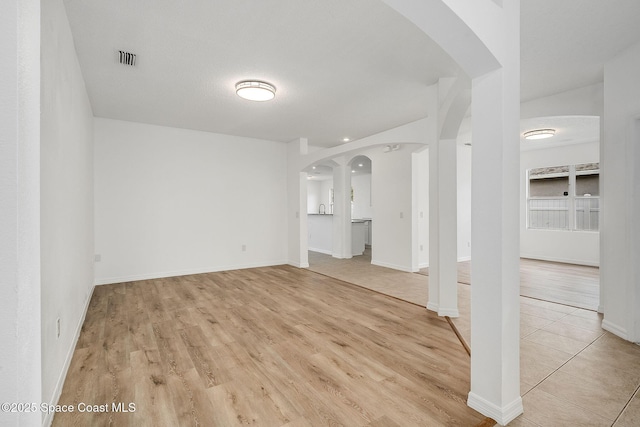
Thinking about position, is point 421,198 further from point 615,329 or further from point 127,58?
point 127,58

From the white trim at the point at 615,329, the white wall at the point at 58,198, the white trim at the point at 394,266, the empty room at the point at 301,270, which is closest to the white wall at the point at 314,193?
the white trim at the point at 394,266

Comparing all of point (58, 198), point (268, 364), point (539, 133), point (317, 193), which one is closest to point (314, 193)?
point (317, 193)

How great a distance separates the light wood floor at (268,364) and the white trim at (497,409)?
0.20ft

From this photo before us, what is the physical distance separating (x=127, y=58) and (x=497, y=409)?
162 inches

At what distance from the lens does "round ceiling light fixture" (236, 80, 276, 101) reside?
3.34 m

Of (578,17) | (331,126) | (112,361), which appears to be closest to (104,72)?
(112,361)

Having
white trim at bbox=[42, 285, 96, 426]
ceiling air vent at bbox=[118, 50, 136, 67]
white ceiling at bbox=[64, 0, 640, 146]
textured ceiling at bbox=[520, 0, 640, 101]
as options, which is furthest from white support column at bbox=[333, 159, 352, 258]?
white trim at bbox=[42, 285, 96, 426]

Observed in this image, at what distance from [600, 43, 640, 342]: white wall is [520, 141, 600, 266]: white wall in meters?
4.10

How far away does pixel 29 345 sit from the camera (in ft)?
2.42

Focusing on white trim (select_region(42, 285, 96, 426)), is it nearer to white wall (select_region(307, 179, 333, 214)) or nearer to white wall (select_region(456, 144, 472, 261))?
white wall (select_region(456, 144, 472, 261))

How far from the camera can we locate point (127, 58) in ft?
9.34

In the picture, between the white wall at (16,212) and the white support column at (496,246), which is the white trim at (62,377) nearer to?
the white wall at (16,212)

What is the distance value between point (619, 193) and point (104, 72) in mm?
5488

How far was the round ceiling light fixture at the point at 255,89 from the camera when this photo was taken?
334 centimetres
